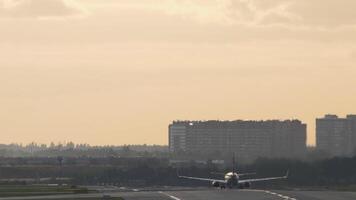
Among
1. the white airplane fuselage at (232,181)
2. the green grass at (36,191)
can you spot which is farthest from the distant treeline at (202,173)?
the green grass at (36,191)

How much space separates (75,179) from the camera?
545 feet

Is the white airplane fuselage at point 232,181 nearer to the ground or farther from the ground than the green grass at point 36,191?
farther from the ground

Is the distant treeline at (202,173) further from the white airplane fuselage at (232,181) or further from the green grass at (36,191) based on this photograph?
the green grass at (36,191)

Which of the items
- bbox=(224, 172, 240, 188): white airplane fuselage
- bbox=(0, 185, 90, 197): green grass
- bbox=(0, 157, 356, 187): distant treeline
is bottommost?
bbox=(0, 185, 90, 197): green grass

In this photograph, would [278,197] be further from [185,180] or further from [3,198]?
[185,180]

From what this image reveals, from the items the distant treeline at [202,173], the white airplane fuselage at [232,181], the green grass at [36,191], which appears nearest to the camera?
the green grass at [36,191]

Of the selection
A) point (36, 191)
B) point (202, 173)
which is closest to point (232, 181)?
point (36, 191)

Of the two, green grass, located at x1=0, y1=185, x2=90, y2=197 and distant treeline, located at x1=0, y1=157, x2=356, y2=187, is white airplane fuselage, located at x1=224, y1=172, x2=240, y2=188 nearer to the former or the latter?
green grass, located at x1=0, y1=185, x2=90, y2=197

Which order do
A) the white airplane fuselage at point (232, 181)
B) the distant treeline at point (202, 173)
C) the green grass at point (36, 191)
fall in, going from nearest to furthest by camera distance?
the green grass at point (36, 191) < the white airplane fuselage at point (232, 181) < the distant treeline at point (202, 173)

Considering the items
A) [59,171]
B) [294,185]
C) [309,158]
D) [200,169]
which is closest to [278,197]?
[294,185]

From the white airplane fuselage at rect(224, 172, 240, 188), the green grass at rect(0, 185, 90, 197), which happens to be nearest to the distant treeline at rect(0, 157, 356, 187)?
the white airplane fuselage at rect(224, 172, 240, 188)

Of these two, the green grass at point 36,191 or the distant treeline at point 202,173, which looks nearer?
the green grass at point 36,191

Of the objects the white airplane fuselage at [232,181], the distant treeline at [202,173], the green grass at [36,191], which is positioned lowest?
the green grass at [36,191]

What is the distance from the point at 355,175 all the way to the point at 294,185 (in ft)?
36.0
